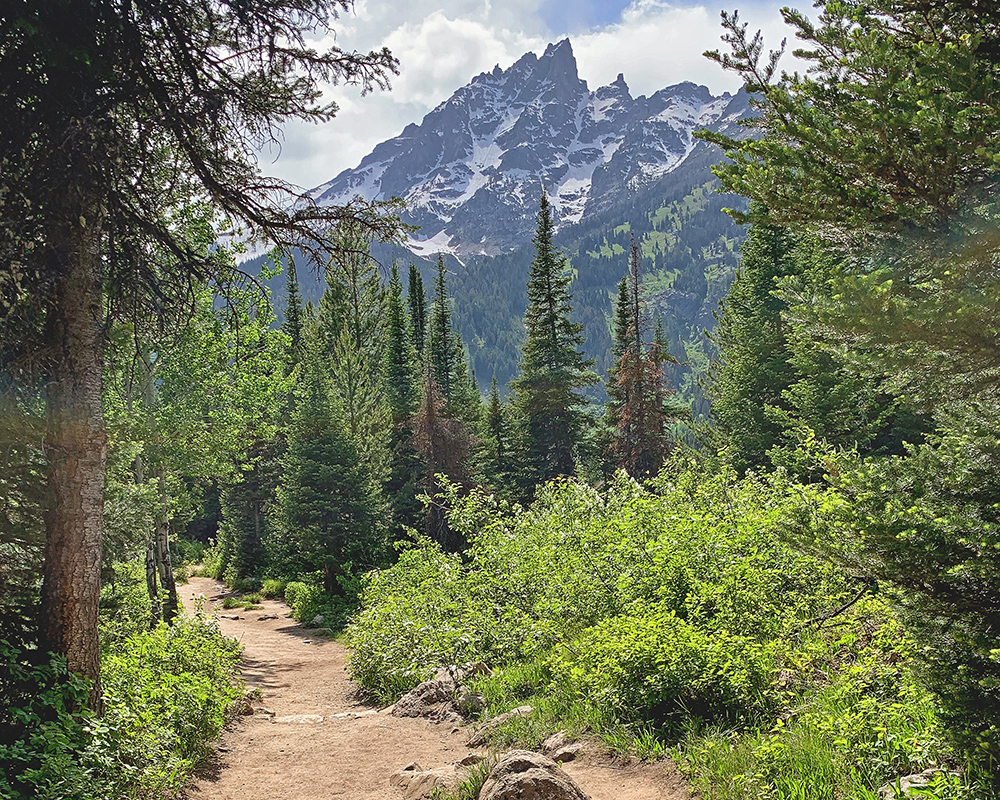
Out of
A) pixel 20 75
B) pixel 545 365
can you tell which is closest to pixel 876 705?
pixel 20 75

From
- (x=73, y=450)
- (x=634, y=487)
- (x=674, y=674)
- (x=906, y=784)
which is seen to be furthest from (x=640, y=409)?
(x=73, y=450)

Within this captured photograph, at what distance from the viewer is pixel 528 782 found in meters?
4.71

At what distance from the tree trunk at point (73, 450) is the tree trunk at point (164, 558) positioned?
1178 centimetres

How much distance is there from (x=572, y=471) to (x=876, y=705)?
31.5m

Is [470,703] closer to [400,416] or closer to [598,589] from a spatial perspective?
[598,589]

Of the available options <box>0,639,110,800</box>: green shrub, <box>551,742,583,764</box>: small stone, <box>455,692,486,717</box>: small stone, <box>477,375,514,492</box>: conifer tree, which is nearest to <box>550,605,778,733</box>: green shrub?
<box>551,742,583,764</box>: small stone

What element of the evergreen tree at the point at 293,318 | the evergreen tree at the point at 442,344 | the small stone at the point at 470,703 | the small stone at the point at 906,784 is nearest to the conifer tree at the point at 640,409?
the evergreen tree at the point at 442,344

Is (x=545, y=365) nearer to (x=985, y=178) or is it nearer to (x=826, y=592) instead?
(x=826, y=592)

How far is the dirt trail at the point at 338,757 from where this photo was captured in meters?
5.55

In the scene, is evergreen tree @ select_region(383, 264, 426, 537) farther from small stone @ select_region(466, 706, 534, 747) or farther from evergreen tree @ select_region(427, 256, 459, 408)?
small stone @ select_region(466, 706, 534, 747)

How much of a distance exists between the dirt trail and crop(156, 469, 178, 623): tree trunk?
5393mm

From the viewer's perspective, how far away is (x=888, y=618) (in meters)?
5.34

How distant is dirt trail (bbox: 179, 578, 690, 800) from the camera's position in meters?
5.55

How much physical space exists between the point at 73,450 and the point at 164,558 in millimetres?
13095
